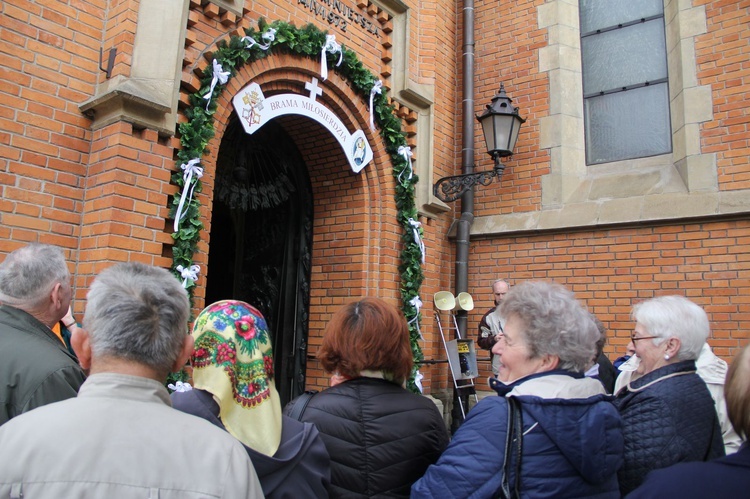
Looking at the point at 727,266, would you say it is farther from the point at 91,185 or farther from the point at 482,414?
the point at 91,185

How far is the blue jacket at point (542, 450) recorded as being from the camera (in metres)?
1.71

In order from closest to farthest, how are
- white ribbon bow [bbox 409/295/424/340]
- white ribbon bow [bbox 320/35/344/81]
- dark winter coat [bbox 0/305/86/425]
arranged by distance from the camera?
1. dark winter coat [bbox 0/305/86/425]
2. white ribbon bow [bbox 320/35/344/81]
3. white ribbon bow [bbox 409/295/424/340]

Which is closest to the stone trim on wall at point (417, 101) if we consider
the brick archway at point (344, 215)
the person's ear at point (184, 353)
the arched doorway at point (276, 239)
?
the brick archway at point (344, 215)

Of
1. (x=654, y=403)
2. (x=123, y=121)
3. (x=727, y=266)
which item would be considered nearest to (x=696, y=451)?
(x=654, y=403)

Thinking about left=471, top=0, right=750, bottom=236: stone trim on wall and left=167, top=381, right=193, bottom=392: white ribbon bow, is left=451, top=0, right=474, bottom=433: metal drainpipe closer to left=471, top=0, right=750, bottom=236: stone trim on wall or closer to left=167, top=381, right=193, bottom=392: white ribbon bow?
left=471, top=0, right=750, bottom=236: stone trim on wall

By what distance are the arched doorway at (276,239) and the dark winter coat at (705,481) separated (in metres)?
4.79

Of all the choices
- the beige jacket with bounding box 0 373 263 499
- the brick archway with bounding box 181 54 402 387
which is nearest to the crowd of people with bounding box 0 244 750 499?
the beige jacket with bounding box 0 373 263 499

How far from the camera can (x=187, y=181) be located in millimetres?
4109

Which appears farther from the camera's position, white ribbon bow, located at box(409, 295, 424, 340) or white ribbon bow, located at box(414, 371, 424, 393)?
white ribbon bow, located at box(409, 295, 424, 340)

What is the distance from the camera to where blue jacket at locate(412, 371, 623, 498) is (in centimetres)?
171

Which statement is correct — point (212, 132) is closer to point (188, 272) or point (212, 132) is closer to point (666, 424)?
point (188, 272)

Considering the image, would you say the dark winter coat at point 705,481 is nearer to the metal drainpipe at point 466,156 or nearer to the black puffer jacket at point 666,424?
the black puffer jacket at point 666,424

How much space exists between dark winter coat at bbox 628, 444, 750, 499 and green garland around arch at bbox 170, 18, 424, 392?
132 inches

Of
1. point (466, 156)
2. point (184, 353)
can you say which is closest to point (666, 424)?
point (184, 353)
